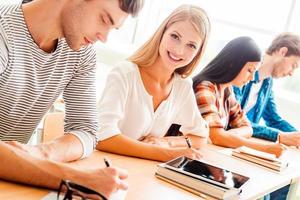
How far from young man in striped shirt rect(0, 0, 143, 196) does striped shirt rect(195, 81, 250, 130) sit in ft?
2.93

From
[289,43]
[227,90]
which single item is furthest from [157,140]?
[289,43]

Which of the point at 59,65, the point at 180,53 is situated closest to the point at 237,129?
the point at 180,53

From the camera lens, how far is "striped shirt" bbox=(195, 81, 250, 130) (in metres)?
2.21

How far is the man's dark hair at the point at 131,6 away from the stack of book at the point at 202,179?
531 millimetres

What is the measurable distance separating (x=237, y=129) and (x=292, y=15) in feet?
6.52

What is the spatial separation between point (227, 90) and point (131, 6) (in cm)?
145

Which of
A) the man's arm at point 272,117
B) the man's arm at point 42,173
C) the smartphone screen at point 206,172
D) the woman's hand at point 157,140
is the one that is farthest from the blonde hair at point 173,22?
the man's arm at point 272,117

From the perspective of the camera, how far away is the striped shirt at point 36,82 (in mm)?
1195

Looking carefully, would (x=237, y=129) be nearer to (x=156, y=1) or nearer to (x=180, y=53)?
(x=180, y=53)

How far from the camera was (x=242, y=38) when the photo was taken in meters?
2.45

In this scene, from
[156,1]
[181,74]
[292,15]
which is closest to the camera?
[181,74]

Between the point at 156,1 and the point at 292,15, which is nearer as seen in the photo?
the point at 292,15

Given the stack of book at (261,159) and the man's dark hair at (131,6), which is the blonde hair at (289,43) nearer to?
the stack of book at (261,159)

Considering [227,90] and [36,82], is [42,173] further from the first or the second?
[227,90]
